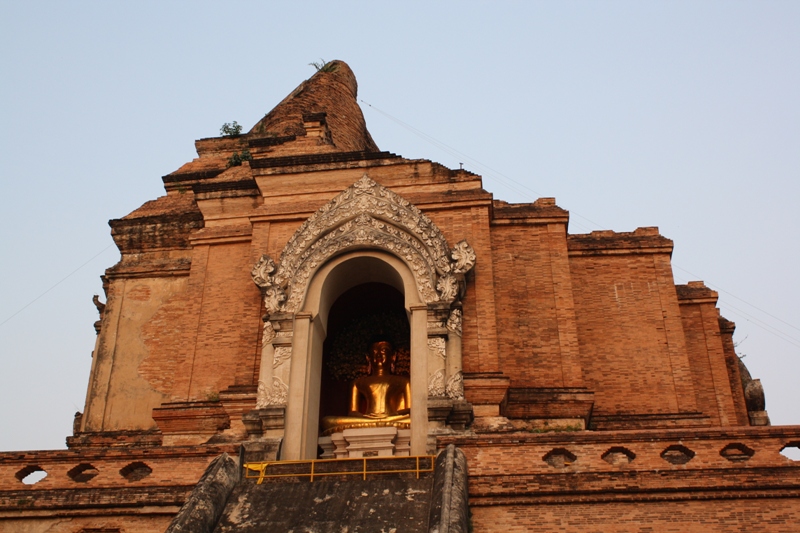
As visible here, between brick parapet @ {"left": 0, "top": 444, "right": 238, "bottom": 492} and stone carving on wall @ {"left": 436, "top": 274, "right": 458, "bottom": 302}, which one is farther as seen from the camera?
stone carving on wall @ {"left": 436, "top": 274, "right": 458, "bottom": 302}

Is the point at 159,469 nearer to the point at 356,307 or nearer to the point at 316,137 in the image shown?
the point at 356,307

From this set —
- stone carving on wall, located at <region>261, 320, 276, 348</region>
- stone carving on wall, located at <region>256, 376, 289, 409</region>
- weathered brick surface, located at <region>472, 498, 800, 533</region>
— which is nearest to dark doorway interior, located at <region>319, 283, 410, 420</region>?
stone carving on wall, located at <region>261, 320, 276, 348</region>

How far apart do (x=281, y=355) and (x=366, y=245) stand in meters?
2.58

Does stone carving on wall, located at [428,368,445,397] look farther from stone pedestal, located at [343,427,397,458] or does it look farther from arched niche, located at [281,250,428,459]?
stone pedestal, located at [343,427,397,458]

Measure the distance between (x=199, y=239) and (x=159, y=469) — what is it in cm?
620

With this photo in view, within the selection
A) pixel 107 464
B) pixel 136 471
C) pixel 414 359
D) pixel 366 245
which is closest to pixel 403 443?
pixel 414 359

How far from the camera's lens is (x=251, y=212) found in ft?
59.3

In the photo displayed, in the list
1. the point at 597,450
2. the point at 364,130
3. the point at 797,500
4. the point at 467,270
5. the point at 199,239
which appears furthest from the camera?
the point at 364,130

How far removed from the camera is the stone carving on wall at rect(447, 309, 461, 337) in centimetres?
1494

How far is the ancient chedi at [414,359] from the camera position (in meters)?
11.8

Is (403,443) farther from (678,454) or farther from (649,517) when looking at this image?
(649,517)

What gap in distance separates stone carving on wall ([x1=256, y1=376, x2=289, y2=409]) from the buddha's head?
3832 mm

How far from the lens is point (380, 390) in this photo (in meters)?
17.9

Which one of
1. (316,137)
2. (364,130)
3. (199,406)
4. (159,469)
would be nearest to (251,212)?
(316,137)
